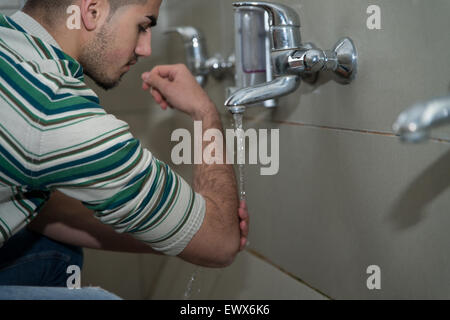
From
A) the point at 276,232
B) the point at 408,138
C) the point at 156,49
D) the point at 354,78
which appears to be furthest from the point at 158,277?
the point at 408,138

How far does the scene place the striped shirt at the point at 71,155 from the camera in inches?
24.6

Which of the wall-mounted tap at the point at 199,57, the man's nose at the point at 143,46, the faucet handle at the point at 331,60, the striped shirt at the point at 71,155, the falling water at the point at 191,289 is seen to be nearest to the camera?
the striped shirt at the point at 71,155

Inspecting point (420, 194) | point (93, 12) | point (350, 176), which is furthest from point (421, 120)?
point (93, 12)

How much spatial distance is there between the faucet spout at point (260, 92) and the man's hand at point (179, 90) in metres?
0.17

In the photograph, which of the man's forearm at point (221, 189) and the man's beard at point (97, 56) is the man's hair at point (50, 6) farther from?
the man's forearm at point (221, 189)

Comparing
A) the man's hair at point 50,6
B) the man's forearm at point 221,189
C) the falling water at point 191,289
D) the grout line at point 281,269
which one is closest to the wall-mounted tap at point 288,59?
the man's forearm at point 221,189

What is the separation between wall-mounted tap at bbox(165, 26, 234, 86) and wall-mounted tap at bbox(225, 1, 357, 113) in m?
0.31

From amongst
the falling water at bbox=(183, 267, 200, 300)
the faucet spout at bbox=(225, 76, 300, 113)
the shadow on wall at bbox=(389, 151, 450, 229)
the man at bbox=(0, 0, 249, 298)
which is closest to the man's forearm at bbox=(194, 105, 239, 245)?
the man at bbox=(0, 0, 249, 298)

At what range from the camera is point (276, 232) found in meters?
1.02

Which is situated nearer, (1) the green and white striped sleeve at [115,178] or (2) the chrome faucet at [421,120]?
(2) the chrome faucet at [421,120]

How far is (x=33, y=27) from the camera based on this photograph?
760 mm

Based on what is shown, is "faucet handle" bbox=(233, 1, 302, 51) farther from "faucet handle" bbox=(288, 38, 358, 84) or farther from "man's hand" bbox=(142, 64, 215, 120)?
"man's hand" bbox=(142, 64, 215, 120)

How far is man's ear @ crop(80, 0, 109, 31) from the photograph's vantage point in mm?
780
